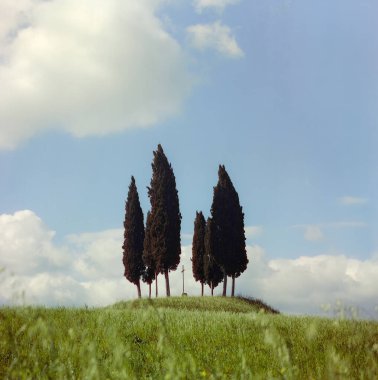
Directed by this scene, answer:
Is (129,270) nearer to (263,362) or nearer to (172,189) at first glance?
(172,189)

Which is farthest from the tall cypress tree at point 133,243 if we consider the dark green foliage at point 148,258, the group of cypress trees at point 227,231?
the group of cypress trees at point 227,231

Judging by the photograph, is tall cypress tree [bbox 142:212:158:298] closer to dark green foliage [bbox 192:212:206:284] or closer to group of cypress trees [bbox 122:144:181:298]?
group of cypress trees [bbox 122:144:181:298]

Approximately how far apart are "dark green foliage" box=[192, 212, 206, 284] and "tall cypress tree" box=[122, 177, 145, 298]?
6.13 metres

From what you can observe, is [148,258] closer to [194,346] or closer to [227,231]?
[227,231]

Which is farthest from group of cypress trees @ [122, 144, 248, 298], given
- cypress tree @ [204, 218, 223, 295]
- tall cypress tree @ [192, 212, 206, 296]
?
tall cypress tree @ [192, 212, 206, 296]

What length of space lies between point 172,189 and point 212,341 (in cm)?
3128

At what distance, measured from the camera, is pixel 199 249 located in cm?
4700

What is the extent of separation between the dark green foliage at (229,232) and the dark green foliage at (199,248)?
7968mm

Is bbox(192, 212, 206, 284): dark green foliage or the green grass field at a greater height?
bbox(192, 212, 206, 284): dark green foliage

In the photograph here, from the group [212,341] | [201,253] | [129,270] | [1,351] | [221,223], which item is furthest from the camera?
[201,253]

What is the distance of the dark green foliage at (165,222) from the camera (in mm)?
38125

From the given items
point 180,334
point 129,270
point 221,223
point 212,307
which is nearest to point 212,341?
point 180,334

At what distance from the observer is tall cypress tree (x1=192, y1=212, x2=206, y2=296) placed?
1821 inches

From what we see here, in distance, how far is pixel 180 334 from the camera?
8.37 metres
